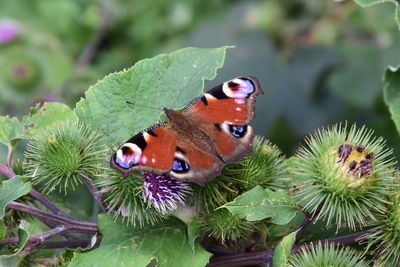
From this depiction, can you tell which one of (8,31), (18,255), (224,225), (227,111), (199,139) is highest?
(8,31)

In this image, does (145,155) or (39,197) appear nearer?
(145,155)

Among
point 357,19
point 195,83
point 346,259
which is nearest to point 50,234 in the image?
point 195,83

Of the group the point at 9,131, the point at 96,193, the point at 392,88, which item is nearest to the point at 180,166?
the point at 96,193

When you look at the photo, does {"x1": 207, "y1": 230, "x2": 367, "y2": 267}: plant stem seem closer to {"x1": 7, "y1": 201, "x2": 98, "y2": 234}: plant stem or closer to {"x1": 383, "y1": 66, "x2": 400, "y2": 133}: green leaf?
{"x1": 7, "y1": 201, "x2": 98, "y2": 234}: plant stem

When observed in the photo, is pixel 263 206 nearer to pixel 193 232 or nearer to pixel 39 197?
pixel 193 232

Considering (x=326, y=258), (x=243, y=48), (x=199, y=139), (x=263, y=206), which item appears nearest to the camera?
(x=326, y=258)

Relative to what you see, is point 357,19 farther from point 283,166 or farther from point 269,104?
point 283,166
